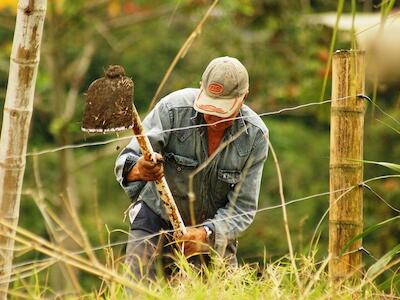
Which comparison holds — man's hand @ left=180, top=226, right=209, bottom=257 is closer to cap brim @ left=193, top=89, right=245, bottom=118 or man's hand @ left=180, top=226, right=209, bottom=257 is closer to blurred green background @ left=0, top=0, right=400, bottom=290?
cap brim @ left=193, top=89, right=245, bottom=118

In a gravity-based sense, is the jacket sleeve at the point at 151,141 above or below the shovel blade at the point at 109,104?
below

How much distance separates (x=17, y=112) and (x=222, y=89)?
1.07m

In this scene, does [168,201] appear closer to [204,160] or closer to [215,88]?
[204,160]

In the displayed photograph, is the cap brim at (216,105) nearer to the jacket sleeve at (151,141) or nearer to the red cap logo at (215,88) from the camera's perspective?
the red cap logo at (215,88)

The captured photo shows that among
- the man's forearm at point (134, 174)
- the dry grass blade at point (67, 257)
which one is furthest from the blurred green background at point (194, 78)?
the dry grass blade at point (67, 257)

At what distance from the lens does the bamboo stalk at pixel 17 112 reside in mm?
4750

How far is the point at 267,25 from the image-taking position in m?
16.2

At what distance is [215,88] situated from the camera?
539cm

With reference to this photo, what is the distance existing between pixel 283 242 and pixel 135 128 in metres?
9.70

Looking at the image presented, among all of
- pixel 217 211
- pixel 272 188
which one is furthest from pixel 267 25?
pixel 217 211

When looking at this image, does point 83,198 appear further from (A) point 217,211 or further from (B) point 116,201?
(A) point 217,211

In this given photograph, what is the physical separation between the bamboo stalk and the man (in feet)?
2.25

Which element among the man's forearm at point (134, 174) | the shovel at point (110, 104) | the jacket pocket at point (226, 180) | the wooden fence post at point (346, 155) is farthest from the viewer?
the jacket pocket at point (226, 180)

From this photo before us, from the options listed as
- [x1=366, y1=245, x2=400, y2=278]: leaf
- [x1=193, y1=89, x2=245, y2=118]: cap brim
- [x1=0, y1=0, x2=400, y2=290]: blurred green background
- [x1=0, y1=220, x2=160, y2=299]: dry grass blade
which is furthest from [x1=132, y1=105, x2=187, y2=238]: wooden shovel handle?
[x1=0, y1=0, x2=400, y2=290]: blurred green background
